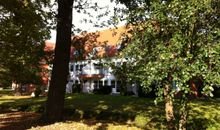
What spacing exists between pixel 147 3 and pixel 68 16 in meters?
9.25

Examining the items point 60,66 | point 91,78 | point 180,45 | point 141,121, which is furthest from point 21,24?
point 91,78

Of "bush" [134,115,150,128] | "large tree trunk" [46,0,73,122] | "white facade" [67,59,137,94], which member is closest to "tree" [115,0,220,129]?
"bush" [134,115,150,128]

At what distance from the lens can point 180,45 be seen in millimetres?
12219

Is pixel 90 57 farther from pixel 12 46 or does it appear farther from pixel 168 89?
pixel 168 89

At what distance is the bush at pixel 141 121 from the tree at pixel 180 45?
763cm

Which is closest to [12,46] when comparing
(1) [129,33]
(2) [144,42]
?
(1) [129,33]

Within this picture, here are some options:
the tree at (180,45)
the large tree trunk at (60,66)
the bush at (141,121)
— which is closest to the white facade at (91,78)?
the large tree trunk at (60,66)

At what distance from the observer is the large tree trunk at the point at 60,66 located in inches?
895

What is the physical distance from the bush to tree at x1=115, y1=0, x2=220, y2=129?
7627mm

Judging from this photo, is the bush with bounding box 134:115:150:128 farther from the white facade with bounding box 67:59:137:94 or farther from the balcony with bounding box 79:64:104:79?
the balcony with bounding box 79:64:104:79

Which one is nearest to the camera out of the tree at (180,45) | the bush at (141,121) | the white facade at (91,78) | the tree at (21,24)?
the tree at (180,45)

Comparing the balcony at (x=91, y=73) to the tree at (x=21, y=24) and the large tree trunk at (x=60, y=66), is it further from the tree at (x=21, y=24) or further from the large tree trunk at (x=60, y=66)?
the tree at (x=21, y=24)

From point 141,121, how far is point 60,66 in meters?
5.33

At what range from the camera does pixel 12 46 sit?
20.8 meters
